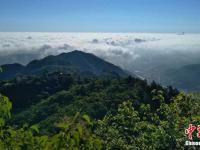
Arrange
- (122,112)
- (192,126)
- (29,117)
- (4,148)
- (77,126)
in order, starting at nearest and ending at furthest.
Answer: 1. (77,126)
2. (4,148)
3. (192,126)
4. (122,112)
5. (29,117)

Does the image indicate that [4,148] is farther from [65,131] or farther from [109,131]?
[109,131]

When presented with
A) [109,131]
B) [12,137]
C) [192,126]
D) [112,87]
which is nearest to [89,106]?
[112,87]

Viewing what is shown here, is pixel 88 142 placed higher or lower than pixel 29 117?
higher

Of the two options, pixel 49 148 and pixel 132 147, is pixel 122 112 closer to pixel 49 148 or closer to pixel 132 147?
pixel 132 147

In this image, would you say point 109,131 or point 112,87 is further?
point 112,87

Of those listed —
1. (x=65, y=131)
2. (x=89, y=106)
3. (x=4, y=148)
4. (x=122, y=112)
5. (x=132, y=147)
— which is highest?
(x=65, y=131)

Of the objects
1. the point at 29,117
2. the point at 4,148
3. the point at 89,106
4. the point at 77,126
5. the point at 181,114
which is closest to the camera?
the point at 77,126

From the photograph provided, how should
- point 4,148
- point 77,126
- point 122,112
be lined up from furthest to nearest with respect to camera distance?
point 122,112
point 4,148
point 77,126

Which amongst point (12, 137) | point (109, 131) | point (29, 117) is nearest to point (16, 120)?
point (29, 117)

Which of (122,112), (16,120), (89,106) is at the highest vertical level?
(122,112)
